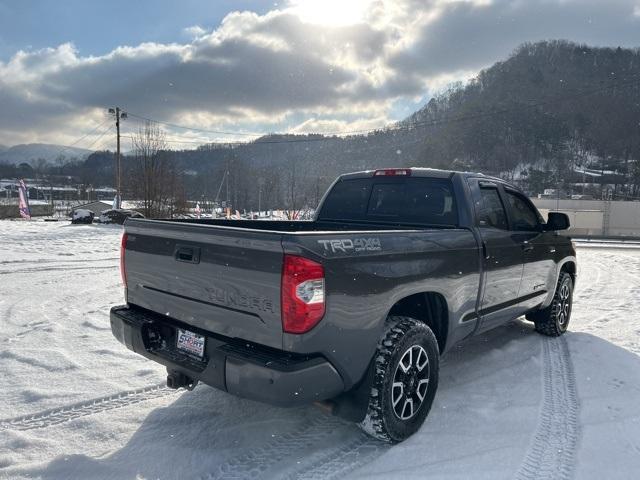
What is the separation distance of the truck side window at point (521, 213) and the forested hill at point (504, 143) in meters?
79.4

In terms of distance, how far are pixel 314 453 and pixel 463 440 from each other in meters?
1.04

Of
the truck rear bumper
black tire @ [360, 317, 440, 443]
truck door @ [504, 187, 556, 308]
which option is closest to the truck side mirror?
truck door @ [504, 187, 556, 308]

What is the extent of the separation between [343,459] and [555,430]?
160cm

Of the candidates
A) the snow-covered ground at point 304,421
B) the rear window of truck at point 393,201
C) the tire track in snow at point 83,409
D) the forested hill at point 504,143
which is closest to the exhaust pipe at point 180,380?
the snow-covered ground at point 304,421

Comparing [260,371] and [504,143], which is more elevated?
[504,143]

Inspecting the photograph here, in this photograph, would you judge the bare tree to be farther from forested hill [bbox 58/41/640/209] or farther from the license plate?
forested hill [bbox 58/41/640/209]

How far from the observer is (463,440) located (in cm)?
309

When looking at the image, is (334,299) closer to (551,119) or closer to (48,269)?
(48,269)

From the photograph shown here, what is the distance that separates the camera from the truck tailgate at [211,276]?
97.0 inches

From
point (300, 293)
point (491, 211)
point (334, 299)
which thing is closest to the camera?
point (300, 293)

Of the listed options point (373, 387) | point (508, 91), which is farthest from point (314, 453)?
point (508, 91)

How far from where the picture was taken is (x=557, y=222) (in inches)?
195

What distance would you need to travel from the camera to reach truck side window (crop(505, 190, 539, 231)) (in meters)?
4.64

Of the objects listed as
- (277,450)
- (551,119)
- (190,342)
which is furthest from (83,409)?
(551,119)
